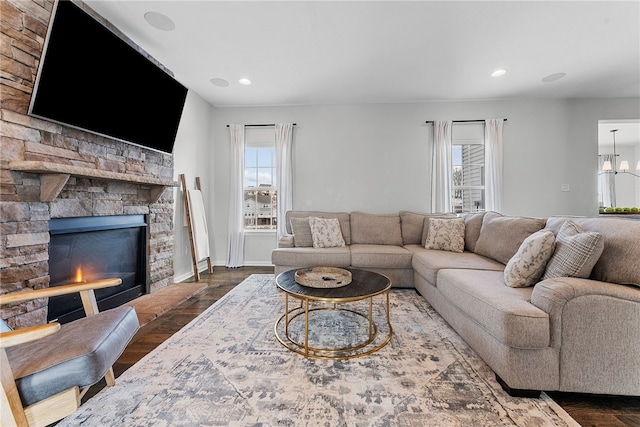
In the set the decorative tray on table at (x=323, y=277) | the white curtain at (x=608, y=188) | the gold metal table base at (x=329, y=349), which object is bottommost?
the gold metal table base at (x=329, y=349)

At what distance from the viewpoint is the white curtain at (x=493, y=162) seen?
4055mm

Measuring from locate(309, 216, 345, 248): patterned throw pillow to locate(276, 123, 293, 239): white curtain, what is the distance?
2.87 ft

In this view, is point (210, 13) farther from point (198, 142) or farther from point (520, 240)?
point (520, 240)

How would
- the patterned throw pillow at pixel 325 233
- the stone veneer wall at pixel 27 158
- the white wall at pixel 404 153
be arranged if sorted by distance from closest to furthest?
the stone veneer wall at pixel 27 158 → the patterned throw pillow at pixel 325 233 → the white wall at pixel 404 153

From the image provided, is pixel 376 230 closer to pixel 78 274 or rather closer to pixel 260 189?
pixel 260 189

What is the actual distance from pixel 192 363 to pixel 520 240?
2725 millimetres

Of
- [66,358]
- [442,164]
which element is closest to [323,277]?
[66,358]

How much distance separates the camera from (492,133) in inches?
160

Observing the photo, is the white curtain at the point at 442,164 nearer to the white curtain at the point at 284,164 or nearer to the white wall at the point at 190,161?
the white curtain at the point at 284,164

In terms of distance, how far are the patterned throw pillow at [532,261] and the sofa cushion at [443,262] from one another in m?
0.50

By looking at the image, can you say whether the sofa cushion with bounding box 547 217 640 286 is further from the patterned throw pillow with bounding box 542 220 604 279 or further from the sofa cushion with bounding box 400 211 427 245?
the sofa cushion with bounding box 400 211 427 245

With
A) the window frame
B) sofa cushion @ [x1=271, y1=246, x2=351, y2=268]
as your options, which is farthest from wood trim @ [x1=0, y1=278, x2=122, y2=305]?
the window frame

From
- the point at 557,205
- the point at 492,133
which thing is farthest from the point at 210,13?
the point at 557,205

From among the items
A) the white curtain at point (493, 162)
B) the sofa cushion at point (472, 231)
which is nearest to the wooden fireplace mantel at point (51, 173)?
the sofa cushion at point (472, 231)
